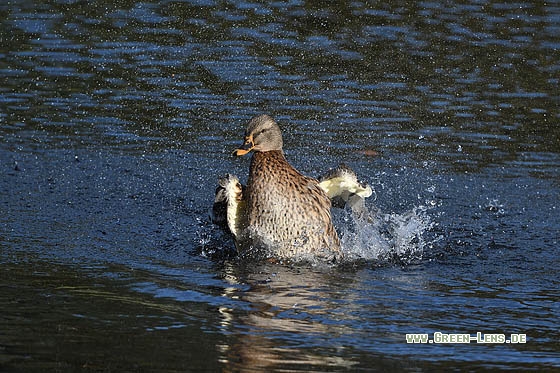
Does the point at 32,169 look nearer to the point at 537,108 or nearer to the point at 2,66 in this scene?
the point at 2,66

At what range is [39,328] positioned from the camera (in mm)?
5910

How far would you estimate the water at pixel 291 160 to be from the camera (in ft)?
19.6

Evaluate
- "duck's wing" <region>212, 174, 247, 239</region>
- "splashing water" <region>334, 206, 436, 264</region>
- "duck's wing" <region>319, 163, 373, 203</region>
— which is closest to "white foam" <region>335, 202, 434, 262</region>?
"splashing water" <region>334, 206, 436, 264</region>

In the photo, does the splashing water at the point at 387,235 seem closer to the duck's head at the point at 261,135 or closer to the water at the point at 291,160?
the water at the point at 291,160

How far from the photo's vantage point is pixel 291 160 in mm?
10625

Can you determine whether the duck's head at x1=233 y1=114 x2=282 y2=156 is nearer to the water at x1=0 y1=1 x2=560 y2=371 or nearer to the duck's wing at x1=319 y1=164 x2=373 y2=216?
the duck's wing at x1=319 y1=164 x2=373 y2=216

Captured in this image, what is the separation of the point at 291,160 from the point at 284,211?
2679 millimetres

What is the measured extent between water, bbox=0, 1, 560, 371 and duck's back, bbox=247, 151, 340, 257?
0.79ft

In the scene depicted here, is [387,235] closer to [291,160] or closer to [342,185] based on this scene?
[342,185]

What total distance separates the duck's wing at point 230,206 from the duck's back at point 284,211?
0.10m

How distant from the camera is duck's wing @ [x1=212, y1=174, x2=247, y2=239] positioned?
802 cm

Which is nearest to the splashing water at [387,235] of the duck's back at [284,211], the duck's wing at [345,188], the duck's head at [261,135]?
the duck's wing at [345,188]

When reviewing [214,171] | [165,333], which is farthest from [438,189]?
[165,333]

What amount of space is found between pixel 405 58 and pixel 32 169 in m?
5.26
